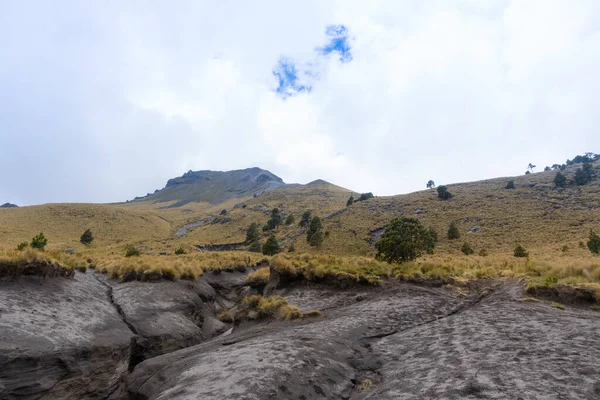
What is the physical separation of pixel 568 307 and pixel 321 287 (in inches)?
410

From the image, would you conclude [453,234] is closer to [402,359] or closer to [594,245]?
[594,245]

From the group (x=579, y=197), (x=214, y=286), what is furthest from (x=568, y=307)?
(x=579, y=197)

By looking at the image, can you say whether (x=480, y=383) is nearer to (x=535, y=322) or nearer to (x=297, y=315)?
(x=535, y=322)

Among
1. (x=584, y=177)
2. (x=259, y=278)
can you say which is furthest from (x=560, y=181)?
(x=259, y=278)

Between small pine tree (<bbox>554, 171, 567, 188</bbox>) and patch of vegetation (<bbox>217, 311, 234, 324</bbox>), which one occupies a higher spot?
small pine tree (<bbox>554, 171, 567, 188</bbox>)

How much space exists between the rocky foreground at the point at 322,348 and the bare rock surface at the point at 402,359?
1.5 inches

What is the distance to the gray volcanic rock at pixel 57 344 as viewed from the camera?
8.91m

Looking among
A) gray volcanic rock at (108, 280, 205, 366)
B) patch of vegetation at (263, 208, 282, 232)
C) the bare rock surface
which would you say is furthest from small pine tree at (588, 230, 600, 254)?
patch of vegetation at (263, 208, 282, 232)

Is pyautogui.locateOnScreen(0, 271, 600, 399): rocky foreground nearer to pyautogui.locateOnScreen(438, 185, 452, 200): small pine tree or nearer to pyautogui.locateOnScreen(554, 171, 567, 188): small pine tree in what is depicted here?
pyautogui.locateOnScreen(438, 185, 452, 200): small pine tree

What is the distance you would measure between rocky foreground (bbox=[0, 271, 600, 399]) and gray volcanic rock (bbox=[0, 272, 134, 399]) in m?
0.04

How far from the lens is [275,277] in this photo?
19734mm

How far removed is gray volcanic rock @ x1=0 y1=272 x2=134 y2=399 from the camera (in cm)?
891

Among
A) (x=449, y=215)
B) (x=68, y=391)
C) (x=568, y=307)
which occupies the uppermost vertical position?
(x=449, y=215)

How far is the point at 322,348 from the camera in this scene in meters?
8.80
